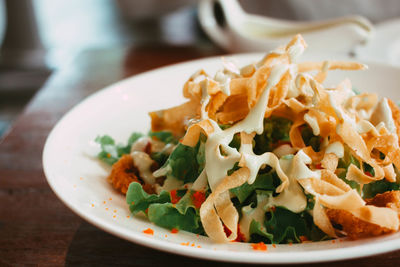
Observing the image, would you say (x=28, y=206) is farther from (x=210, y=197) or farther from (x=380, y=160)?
(x=380, y=160)

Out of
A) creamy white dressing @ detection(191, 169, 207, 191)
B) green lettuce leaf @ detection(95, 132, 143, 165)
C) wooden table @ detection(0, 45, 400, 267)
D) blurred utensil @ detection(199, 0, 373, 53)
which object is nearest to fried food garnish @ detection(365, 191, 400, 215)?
wooden table @ detection(0, 45, 400, 267)

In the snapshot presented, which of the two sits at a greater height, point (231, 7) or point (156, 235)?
point (156, 235)

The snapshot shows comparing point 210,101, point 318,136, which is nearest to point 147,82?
point 210,101

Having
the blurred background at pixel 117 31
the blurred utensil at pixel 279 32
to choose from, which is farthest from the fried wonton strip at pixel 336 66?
the blurred background at pixel 117 31

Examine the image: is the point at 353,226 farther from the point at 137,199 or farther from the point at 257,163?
the point at 137,199

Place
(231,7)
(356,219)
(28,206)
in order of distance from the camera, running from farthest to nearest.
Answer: (231,7)
(28,206)
(356,219)

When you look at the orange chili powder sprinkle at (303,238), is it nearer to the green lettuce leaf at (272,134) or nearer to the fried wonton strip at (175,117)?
the green lettuce leaf at (272,134)

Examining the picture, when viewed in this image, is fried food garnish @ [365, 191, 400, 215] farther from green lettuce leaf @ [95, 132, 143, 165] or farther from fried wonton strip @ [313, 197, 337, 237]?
green lettuce leaf @ [95, 132, 143, 165]
